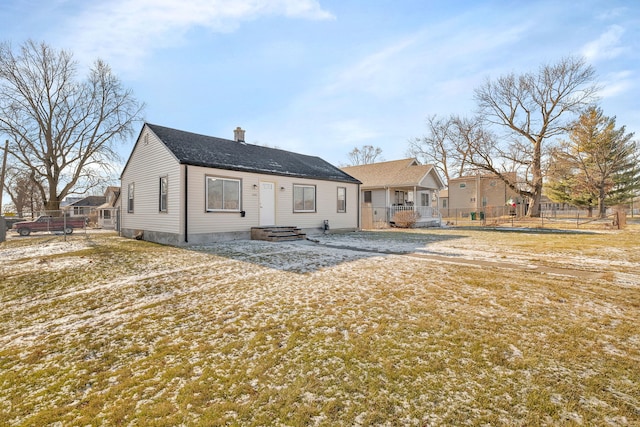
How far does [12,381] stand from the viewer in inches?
102

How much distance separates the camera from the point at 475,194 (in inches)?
1473

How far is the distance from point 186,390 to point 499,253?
932 centimetres

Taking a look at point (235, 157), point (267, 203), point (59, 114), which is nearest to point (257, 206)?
point (267, 203)

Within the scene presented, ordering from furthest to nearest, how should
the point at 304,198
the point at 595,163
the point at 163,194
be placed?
1. the point at 595,163
2. the point at 304,198
3. the point at 163,194

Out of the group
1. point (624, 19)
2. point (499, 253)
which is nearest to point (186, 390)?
point (499, 253)

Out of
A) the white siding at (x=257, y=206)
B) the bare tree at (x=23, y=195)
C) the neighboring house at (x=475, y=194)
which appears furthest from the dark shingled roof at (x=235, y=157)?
the bare tree at (x=23, y=195)

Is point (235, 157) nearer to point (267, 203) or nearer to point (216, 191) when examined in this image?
point (216, 191)

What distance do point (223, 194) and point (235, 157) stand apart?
2.17m

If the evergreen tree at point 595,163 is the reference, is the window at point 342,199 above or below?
below

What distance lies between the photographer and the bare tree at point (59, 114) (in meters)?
21.8

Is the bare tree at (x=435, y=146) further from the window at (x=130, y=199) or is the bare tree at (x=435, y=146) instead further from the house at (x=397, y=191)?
A: the window at (x=130, y=199)

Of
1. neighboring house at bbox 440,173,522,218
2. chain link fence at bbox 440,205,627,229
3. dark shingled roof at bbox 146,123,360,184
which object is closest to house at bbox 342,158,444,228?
chain link fence at bbox 440,205,627,229

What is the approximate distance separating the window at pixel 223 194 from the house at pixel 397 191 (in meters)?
10.8

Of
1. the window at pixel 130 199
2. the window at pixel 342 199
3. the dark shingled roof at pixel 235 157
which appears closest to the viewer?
the dark shingled roof at pixel 235 157
